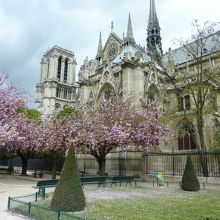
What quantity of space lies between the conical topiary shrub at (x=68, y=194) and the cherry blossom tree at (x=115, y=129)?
970cm

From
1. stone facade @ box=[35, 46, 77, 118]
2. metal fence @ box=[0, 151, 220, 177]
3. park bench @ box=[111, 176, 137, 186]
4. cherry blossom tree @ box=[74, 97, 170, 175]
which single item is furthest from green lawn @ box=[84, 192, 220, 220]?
stone facade @ box=[35, 46, 77, 118]

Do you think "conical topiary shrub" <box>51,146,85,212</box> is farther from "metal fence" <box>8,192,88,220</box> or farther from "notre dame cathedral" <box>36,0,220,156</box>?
"notre dame cathedral" <box>36,0,220,156</box>

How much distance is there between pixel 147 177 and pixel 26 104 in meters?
12.9

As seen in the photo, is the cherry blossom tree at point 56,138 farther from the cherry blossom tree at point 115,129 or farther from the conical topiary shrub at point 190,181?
the conical topiary shrub at point 190,181

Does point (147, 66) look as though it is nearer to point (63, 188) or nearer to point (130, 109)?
point (130, 109)

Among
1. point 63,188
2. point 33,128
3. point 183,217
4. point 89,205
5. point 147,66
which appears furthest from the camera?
point 147,66

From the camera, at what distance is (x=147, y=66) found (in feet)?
105

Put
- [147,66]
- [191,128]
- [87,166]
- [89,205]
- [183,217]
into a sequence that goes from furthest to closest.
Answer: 1. [147,66]
2. [87,166]
3. [191,128]
4. [89,205]
5. [183,217]

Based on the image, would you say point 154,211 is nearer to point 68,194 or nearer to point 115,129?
point 68,194

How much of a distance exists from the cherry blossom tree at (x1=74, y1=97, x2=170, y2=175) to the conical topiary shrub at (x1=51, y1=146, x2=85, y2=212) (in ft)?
31.8

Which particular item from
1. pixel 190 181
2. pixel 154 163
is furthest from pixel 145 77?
pixel 190 181

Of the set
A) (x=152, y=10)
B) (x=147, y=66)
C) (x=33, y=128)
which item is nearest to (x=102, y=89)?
(x=147, y=66)

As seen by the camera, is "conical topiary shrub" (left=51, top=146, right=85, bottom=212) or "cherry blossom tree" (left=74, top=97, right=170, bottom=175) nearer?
"conical topiary shrub" (left=51, top=146, right=85, bottom=212)

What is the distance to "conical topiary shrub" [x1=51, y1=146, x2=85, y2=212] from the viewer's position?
8.47 m
